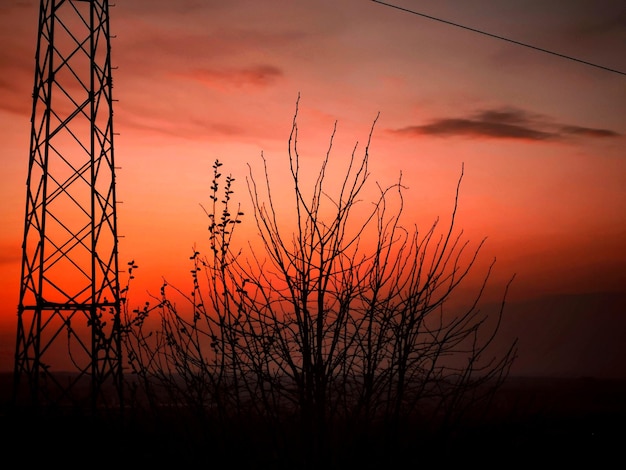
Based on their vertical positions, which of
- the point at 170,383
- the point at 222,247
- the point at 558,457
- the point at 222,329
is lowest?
the point at 558,457

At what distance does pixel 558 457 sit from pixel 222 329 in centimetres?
733

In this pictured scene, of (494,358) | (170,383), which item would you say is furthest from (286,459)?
(494,358)

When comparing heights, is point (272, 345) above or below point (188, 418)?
above

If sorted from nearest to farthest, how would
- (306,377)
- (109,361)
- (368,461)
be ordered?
1. (306,377)
2. (368,461)
3. (109,361)

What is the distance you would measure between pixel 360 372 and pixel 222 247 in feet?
6.61

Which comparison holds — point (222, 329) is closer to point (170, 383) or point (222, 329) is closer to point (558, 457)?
point (170, 383)

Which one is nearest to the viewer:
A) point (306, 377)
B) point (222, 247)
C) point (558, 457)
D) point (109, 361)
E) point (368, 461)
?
point (306, 377)

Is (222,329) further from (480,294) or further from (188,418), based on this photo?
(480,294)

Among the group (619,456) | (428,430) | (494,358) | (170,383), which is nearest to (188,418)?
(170,383)

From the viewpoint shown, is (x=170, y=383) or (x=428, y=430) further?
(x=428, y=430)

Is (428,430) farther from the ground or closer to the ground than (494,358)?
closer to the ground

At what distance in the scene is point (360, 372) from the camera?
258 inches

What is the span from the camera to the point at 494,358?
6.92 m

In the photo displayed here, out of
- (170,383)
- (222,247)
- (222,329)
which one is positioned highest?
(222,247)
